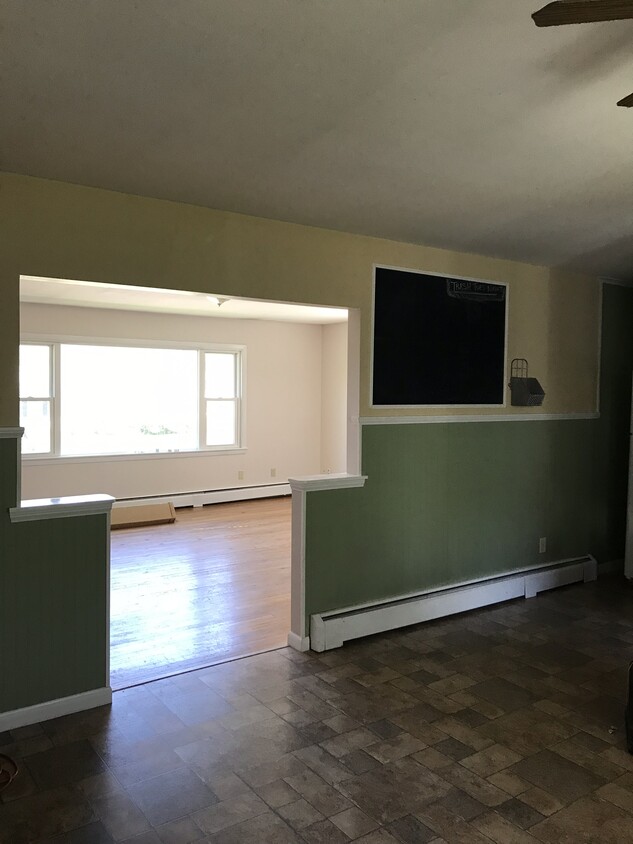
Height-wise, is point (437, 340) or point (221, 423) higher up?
point (437, 340)

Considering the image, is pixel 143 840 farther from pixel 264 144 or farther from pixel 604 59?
pixel 604 59

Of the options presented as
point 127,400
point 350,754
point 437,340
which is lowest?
point 350,754

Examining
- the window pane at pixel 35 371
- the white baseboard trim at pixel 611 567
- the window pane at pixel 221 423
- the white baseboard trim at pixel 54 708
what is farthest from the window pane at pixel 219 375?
the white baseboard trim at pixel 54 708

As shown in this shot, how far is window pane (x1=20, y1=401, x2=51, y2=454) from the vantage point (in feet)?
23.7

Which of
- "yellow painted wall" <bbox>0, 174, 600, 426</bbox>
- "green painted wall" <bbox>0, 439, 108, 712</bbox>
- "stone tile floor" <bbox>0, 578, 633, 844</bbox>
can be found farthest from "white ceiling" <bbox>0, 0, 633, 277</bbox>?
"stone tile floor" <bbox>0, 578, 633, 844</bbox>

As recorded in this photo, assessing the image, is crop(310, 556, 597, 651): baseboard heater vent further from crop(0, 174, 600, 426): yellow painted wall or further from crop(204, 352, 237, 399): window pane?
crop(204, 352, 237, 399): window pane

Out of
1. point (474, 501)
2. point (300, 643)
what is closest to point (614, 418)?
point (474, 501)

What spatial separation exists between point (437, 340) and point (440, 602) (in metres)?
1.73

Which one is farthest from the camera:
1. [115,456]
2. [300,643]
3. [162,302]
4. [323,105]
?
[115,456]

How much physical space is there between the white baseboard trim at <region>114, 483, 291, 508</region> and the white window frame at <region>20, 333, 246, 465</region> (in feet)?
1.61

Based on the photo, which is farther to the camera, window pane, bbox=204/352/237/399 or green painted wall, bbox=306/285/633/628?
window pane, bbox=204/352/237/399

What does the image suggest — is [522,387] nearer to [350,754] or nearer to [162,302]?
[350,754]

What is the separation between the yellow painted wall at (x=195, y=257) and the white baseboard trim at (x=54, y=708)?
50.3 inches

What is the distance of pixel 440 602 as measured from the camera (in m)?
4.35
